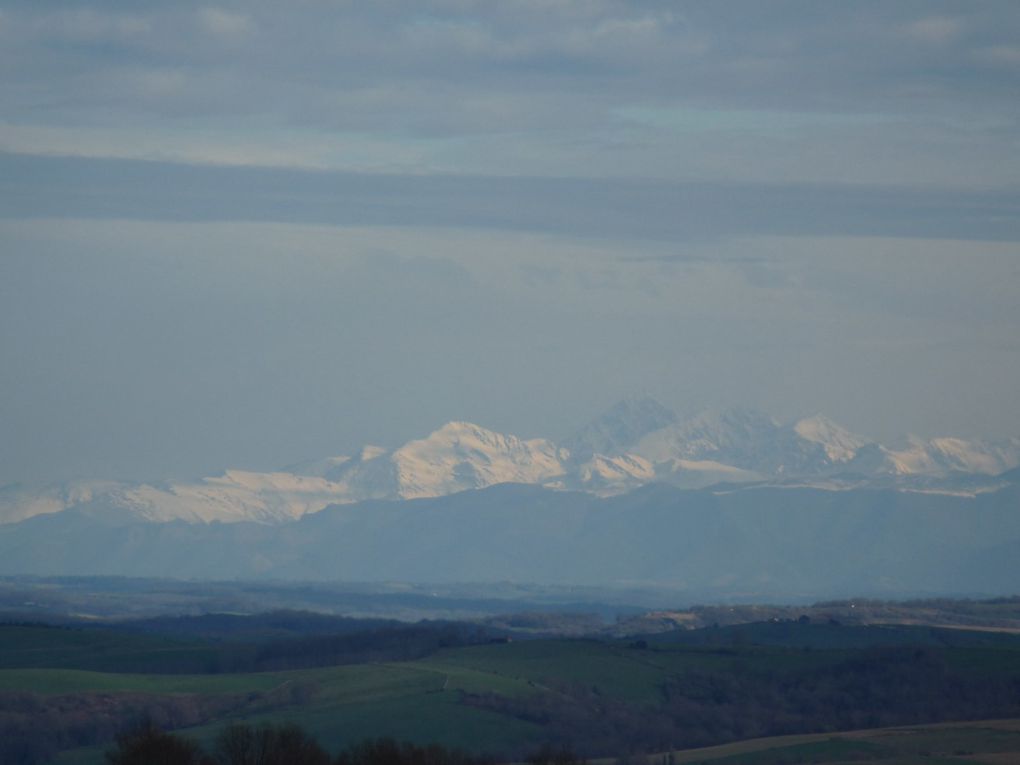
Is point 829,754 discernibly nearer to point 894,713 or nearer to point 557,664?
point 894,713

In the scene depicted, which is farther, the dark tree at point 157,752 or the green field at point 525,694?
the green field at point 525,694

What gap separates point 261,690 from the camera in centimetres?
18075

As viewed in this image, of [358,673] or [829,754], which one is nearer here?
[829,754]

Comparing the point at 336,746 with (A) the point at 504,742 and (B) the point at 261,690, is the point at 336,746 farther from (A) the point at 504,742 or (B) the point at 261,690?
(B) the point at 261,690

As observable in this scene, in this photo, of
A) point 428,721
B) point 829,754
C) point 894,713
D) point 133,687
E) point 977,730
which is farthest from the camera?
point 133,687


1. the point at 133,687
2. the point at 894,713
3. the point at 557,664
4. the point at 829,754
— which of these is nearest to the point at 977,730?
the point at 829,754

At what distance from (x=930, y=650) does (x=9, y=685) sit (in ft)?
276

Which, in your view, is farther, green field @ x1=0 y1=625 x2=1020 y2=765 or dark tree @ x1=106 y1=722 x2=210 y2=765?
green field @ x1=0 y1=625 x2=1020 y2=765

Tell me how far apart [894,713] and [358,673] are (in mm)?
49457

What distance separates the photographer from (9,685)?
18038 centimetres

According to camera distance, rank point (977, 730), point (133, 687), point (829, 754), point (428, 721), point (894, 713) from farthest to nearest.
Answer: point (133, 687) < point (894, 713) < point (428, 721) < point (977, 730) < point (829, 754)

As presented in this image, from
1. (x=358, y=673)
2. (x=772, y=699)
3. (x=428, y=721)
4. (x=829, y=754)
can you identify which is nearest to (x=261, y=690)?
(x=358, y=673)

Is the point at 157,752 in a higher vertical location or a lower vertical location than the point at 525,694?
lower

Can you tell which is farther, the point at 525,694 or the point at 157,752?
the point at 525,694
